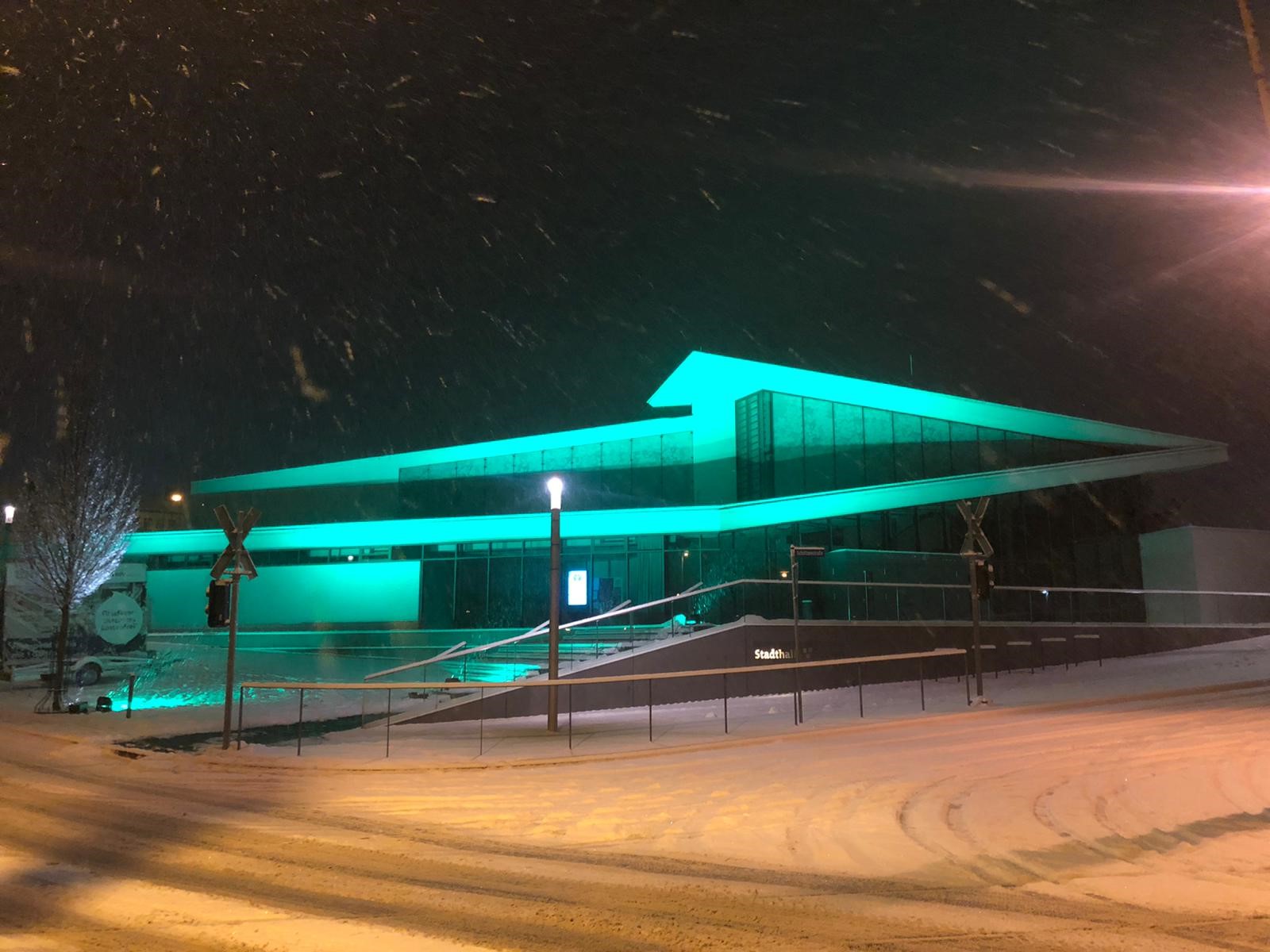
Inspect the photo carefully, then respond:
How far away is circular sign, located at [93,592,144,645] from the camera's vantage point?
18.1 m

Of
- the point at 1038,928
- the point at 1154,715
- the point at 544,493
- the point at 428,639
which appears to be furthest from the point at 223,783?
the point at 544,493

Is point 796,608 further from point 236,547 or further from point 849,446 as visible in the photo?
point 849,446

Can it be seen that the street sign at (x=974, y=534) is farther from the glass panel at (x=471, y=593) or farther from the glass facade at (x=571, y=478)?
the glass panel at (x=471, y=593)

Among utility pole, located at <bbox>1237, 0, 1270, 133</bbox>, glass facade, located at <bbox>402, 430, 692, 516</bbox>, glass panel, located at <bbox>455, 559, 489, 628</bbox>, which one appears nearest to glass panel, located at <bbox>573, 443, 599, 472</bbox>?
glass facade, located at <bbox>402, 430, 692, 516</bbox>

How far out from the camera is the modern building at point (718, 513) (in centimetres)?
2575

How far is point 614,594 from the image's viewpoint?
32.9 meters

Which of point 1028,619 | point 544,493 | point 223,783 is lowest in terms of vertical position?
point 223,783

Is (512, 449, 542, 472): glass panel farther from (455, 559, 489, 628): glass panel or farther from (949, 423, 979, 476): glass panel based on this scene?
(949, 423, 979, 476): glass panel

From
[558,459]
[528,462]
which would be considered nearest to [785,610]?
[558,459]

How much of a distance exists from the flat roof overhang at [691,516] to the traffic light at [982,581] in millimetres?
10164

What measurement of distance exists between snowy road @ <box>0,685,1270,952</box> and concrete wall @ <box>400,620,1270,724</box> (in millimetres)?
6636

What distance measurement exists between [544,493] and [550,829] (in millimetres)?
29657

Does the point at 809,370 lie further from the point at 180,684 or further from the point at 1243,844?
the point at 1243,844

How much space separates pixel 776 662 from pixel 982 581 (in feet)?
18.0
